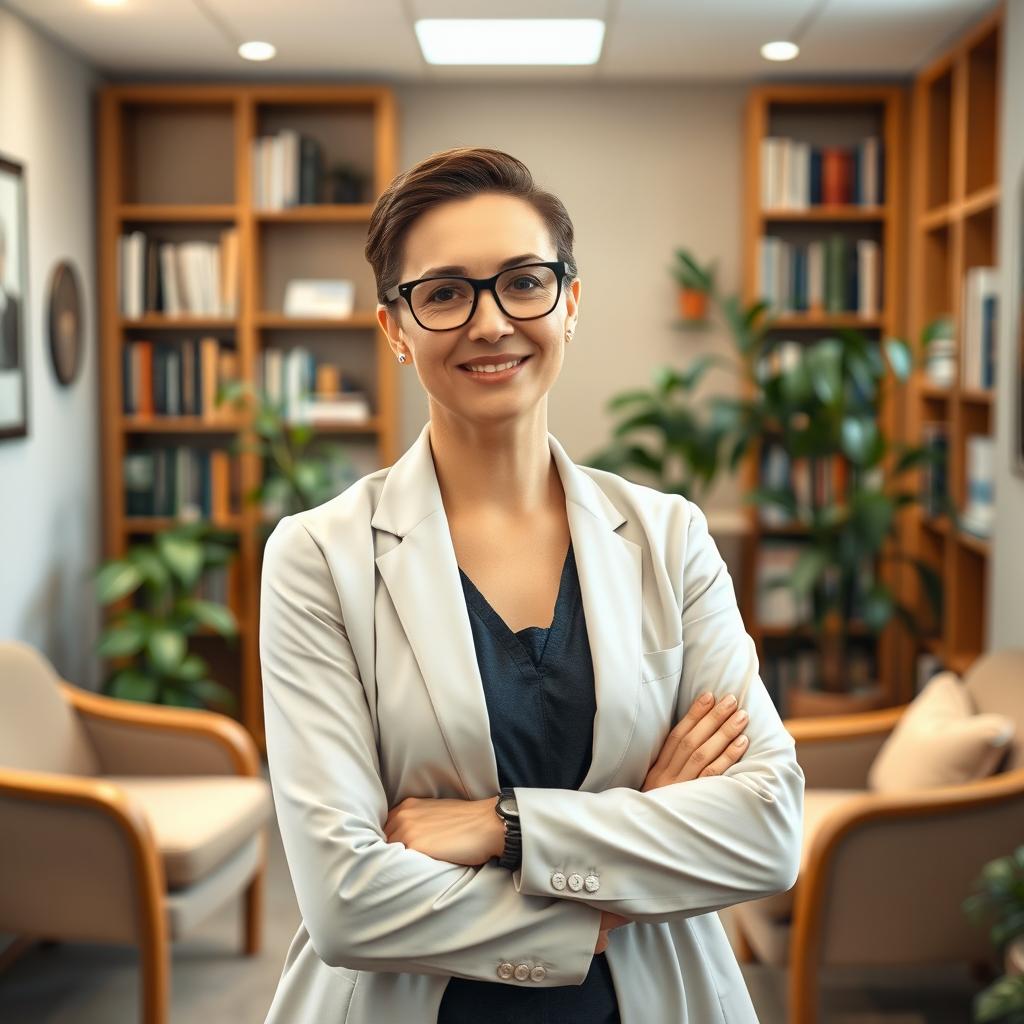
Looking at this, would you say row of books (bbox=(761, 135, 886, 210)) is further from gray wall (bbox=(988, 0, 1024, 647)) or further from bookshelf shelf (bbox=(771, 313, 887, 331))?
gray wall (bbox=(988, 0, 1024, 647))

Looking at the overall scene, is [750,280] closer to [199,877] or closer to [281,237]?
[281,237]

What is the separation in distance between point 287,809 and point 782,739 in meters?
0.55

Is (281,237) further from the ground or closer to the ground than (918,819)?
further from the ground

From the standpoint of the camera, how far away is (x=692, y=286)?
5184mm

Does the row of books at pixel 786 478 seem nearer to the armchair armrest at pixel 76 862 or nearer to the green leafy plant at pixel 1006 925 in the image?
the green leafy plant at pixel 1006 925

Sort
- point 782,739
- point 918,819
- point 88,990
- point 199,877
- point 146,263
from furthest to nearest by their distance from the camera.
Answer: point 146,263, point 88,990, point 199,877, point 918,819, point 782,739

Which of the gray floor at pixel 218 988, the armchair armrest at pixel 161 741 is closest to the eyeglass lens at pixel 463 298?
the gray floor at pixel 218 988

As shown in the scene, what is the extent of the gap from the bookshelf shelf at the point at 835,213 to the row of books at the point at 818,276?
100 mm

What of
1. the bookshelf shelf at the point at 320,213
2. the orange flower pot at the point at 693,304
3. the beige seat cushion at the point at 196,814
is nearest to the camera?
the beige seat cushion at the point at 196,814

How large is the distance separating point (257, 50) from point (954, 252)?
2.66 metres

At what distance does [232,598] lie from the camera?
5.27 m

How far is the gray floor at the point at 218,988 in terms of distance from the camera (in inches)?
123

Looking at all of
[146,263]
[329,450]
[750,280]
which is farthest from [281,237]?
[750,280]

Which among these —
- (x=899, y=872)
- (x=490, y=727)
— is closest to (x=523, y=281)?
(x=490, y=727)
